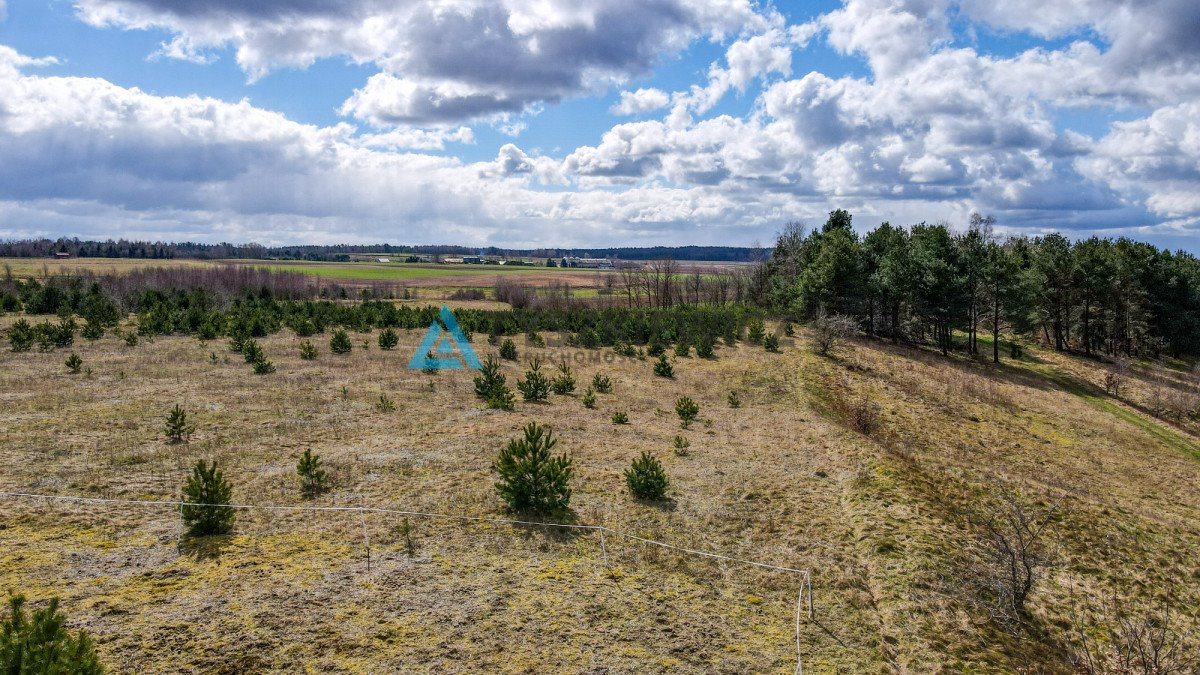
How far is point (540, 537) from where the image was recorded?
1217 centimetres

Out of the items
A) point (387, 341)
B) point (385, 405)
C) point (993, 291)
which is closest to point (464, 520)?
point (385, 405)

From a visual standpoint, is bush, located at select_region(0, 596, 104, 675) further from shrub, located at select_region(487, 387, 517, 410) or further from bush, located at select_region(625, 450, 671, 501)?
shrub, located at select_region(487, 387, 517, 410)

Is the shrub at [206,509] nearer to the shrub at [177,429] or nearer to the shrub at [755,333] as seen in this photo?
the shrub at [177,429]

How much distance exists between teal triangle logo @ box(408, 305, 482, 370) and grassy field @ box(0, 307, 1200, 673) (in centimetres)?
556

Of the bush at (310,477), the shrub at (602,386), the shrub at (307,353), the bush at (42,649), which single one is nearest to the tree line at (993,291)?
the shrub at (602,386)

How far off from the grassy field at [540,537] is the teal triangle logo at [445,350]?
5.56 m

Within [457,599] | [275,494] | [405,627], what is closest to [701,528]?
[457,599]

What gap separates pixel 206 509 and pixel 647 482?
31.3ft

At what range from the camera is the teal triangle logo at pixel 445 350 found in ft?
109

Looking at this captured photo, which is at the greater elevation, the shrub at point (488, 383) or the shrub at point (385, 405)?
the shrub at point (488, 383)

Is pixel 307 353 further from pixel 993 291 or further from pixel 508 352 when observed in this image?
pixel 993 291

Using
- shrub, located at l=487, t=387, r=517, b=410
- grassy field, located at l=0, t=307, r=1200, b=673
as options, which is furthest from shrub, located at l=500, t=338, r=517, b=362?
shrub, located at l=487, t=387, r=517, b=410

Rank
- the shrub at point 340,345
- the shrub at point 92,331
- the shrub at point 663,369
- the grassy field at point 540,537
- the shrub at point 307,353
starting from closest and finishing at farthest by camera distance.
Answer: the grassy field at point 540,537
the shrub at point 307,353
the shrub at point 92,331
the shrub at point 663,369
the shrub at point 340,345

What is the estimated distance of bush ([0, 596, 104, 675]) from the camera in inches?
201
